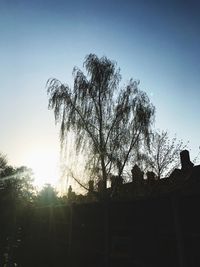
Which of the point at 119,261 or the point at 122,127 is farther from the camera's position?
the point at 122,127

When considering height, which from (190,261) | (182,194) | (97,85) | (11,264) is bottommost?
(11,264)

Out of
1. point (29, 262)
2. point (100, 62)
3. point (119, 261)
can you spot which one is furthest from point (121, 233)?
point (100, 62)

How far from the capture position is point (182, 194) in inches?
181

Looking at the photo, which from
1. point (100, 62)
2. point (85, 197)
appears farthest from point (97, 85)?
point (85, 197)

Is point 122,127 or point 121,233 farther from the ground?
point 122,127

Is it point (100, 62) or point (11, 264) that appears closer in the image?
point (11, 264)

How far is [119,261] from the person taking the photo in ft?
19.0

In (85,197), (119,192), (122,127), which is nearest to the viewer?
(119,192)

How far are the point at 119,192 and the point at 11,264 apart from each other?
513 centimetres

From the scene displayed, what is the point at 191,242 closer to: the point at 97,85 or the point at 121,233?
the point at 121,233

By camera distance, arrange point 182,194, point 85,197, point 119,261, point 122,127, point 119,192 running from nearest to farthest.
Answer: point 182,194 < point 119,261 < point 119,192 < point 122,127 < point 85,197

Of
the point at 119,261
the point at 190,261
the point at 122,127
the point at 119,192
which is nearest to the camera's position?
the point at 190,261

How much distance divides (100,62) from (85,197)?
758 cm

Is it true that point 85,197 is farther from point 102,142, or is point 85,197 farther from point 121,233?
point 121,233
